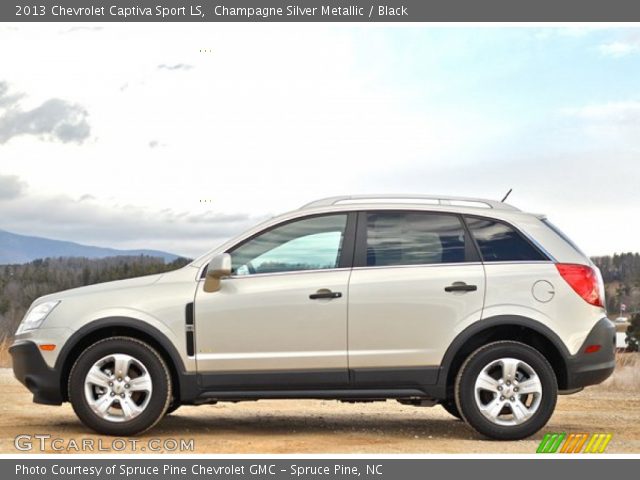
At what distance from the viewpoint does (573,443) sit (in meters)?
8.63

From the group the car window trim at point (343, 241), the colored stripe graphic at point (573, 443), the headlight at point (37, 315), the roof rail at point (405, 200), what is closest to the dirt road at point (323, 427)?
the colored stripe graphic at point (573, 443)

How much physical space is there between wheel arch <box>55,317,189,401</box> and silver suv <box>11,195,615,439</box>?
0.04 ft

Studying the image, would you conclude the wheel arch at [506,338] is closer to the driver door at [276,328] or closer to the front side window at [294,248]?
the driver door at [276,328]

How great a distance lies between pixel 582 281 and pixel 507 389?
1.17 metres

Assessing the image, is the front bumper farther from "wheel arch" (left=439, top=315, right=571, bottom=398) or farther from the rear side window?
the rear side window

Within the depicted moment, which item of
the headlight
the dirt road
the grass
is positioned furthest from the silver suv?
the grass

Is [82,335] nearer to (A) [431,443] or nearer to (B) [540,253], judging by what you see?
(A) [431,443]

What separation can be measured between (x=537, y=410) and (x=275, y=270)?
2.57m

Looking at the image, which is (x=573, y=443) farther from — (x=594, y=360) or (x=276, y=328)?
(x=276, y=328)

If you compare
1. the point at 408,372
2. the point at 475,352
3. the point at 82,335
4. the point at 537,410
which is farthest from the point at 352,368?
the point at 82,335

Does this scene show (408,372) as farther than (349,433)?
No

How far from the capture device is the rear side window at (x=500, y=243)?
8680 millimetres

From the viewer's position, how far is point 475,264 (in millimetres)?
8594

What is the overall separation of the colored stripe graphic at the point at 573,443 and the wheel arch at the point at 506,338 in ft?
1.58
